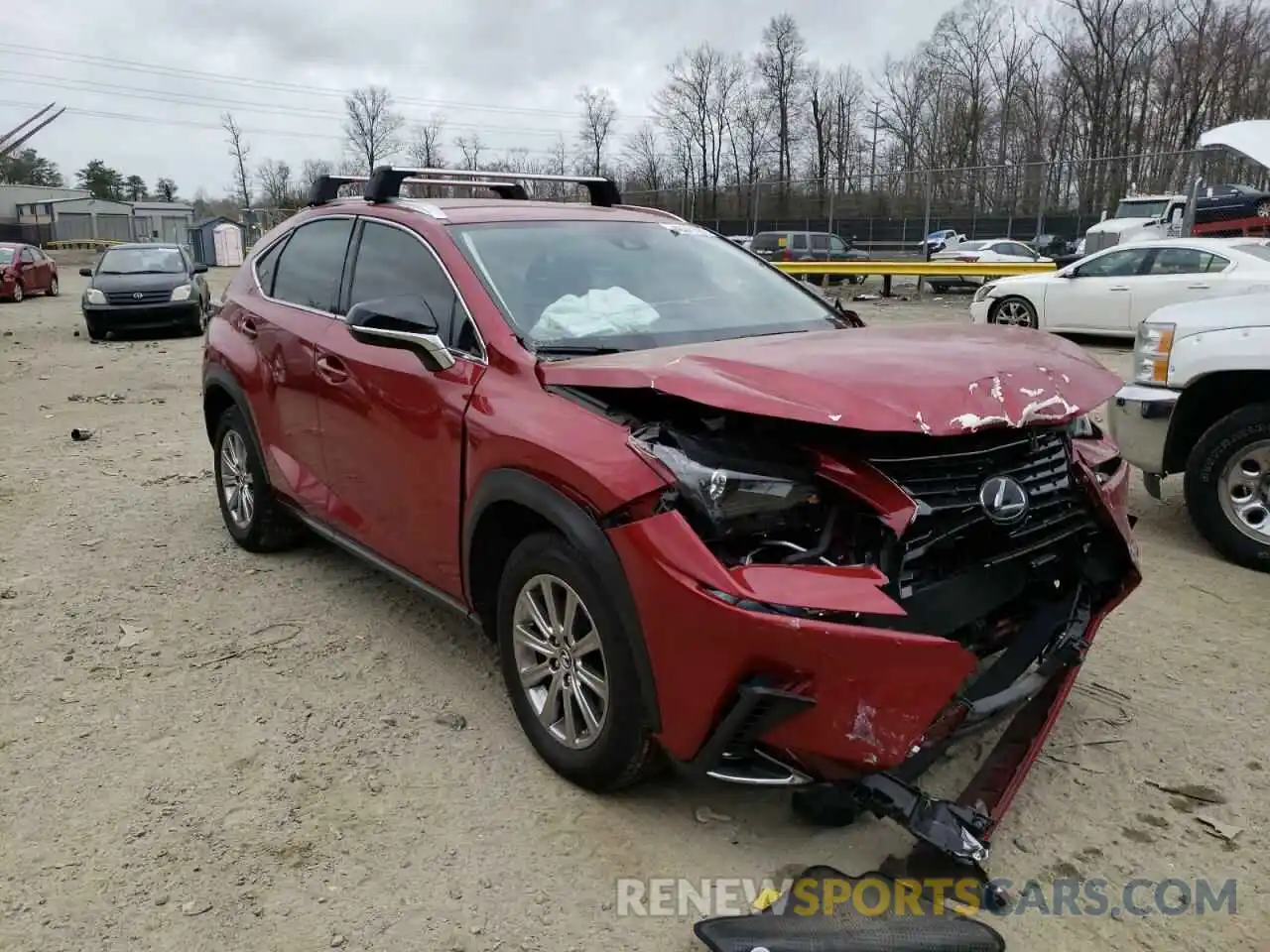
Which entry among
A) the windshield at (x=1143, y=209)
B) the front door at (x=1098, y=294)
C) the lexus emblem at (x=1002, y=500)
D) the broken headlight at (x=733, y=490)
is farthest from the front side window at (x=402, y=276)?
the windshield at (x=1143, y=209)

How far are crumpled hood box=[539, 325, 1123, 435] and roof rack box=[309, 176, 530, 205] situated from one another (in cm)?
202

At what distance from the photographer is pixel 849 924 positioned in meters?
2.37

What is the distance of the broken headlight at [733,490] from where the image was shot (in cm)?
246

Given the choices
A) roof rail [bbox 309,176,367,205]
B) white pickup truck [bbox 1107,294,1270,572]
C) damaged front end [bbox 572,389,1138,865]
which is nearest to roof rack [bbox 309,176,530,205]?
roof rail [bbox 309,176,367,205]

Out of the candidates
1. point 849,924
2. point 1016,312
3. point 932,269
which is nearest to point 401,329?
point 849,924

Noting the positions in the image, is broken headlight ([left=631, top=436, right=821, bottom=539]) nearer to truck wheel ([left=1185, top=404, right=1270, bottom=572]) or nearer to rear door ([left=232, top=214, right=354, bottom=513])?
rear door ([left=232, top=214, right=354, bottom=513])

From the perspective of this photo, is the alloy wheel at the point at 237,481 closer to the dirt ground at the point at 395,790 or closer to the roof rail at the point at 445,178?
the dirt ground at the point at 395,790

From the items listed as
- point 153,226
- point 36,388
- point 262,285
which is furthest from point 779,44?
point 262,285

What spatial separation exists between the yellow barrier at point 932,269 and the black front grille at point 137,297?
1138cm

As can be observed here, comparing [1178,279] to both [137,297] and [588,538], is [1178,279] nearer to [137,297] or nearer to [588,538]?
[588,538]

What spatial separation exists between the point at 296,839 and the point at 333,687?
3.22 feet

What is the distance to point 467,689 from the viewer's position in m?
3.72

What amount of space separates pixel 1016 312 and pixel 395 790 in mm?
13522

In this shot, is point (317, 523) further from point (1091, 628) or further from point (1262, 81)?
point (1262, 81)
